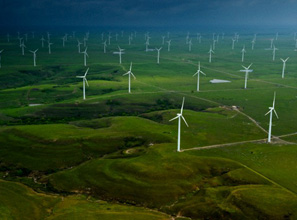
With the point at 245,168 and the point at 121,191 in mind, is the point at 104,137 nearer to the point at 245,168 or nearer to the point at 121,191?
the point at 121,191

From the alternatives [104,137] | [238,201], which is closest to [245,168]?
[238,201]

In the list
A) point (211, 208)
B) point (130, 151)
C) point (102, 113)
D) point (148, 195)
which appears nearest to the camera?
point (211, 208)

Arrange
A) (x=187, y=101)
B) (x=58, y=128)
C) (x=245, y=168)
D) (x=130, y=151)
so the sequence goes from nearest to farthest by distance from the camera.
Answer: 1. (x=245, y=168)
2. (x=130, y=151)
3. (x=58, y=128)
4. (x=187, y=101)

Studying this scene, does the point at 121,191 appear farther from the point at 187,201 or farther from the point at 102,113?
the point at 102,113

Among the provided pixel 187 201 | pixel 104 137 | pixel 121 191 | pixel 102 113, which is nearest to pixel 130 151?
pixel 104 137

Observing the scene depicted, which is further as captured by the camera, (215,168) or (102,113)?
(102,113)

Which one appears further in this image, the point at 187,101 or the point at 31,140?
the point at 187,101

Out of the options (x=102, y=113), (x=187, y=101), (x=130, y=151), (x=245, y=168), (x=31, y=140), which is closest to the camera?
(x=245, y=168)

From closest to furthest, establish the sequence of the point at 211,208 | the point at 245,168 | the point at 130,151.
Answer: the point at 211,208
the point at 245,168
the point at 130,151

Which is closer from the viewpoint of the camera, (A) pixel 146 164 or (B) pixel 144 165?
(B) pixel 144 165
